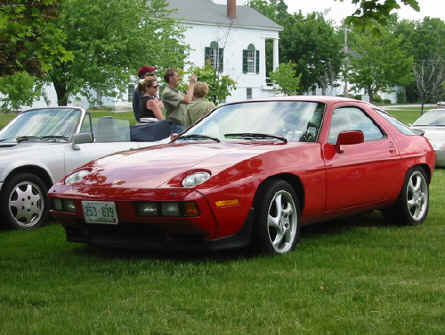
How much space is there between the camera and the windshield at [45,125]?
29.0 feet

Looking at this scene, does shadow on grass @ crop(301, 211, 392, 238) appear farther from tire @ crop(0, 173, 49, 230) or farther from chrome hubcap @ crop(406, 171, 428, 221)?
tire @ crop(0, 173, 49, 230)

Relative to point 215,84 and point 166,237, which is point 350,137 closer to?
point 166,237

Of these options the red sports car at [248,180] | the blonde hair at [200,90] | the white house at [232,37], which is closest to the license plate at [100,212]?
the red sports car at [248,180]

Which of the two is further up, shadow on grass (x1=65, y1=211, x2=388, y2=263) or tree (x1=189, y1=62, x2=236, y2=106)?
tree (x1=189, y1=62, x2=236, y2=106)

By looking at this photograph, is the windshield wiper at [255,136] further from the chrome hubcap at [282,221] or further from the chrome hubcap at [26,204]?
the chrome hubcap at [26,204]

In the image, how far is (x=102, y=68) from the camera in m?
29.0

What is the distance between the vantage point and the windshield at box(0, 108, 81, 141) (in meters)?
8.84

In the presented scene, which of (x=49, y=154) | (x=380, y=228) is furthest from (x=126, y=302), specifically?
(x=49, y=154)

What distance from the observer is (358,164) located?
6.80 meters

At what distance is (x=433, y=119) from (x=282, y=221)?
39.2 ft

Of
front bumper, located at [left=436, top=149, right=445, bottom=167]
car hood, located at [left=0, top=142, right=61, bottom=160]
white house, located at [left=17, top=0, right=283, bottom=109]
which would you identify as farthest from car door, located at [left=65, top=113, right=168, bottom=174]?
white house, located at [left=17, top=0, right=283, bottom=109]

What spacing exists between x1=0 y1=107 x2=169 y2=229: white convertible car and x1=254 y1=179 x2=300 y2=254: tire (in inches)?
132

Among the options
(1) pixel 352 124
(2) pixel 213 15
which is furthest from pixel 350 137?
(2) pixel 213 15

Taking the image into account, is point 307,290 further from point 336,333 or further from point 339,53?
point 339,53
